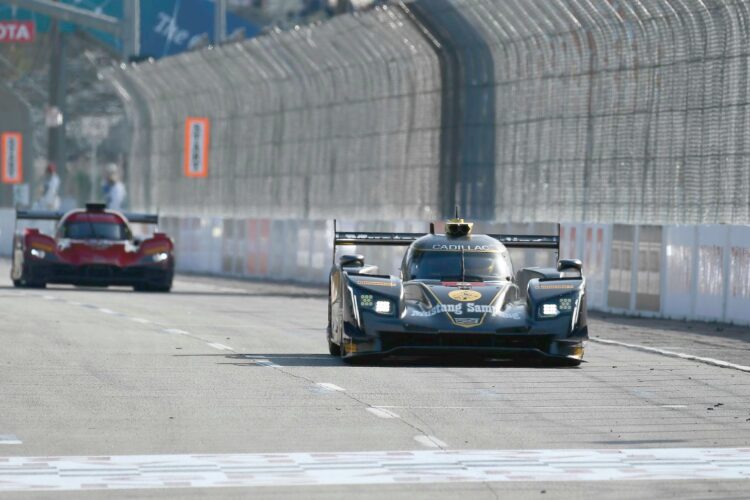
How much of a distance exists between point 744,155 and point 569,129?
6.07m

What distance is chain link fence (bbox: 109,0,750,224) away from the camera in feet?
82.8

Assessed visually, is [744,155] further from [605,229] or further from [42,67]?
[42,67]

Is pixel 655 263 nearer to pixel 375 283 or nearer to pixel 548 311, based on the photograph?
pixel 548 311

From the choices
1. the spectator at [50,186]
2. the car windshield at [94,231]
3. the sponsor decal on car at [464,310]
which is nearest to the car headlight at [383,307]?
the sponsor decal on car at [464,310]

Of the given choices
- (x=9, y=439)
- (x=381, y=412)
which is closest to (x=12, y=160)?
(x=381, y=412)

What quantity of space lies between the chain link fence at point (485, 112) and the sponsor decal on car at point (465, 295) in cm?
887

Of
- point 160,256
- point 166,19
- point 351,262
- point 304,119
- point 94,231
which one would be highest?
point 166,19

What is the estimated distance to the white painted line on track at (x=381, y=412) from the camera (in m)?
11.8

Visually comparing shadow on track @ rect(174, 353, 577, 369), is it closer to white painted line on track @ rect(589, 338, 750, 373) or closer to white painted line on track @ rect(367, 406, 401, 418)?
white painted line on track @ rect(589, 338, 750, 373)

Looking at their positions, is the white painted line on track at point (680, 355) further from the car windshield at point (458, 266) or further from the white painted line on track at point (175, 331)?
the white painted line on track at point (175, 331)

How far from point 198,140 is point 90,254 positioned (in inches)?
659

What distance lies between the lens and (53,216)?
31.0 metres

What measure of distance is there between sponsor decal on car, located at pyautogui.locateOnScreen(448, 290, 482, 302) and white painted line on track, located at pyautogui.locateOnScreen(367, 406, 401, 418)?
3.45 metres

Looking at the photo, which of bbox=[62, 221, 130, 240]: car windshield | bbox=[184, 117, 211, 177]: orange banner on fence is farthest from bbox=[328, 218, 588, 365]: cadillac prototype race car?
bbox=[184, 117, 211, 177]: orange banner on fence
